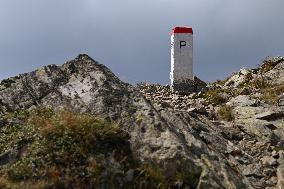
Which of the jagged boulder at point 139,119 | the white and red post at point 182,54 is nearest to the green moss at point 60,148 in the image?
the jagged boulder at point 139,119

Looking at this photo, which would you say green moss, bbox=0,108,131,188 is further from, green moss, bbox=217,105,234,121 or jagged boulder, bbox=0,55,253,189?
green moss, bbox=217,105,234,121

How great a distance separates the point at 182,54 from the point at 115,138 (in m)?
13.5

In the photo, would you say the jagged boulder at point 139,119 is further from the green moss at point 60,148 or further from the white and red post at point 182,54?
the white and red post at point 182,54

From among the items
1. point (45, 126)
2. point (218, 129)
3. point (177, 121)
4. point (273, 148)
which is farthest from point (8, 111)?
point (273, 148)

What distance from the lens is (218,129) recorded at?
52.0ft

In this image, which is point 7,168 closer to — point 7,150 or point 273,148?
point 7,150

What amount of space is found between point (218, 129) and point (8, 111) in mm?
5728

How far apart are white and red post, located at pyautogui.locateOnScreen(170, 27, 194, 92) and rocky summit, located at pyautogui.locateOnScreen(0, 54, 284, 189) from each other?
7.50 metres

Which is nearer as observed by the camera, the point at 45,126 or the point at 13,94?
the point at 45,126

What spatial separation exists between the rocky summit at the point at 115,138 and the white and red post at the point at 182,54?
24.6ft

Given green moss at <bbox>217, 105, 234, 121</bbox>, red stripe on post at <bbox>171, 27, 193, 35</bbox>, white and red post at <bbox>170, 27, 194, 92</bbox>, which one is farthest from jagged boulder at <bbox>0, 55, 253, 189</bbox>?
red stripe on post at <bbox>171, 27, 193, 35</bbox>

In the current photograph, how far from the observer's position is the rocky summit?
11.5m

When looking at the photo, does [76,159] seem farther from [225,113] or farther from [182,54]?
[182,54]

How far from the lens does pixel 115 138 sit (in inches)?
488
